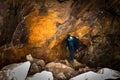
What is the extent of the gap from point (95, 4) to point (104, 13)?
0.39m

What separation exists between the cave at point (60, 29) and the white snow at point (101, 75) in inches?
7.3

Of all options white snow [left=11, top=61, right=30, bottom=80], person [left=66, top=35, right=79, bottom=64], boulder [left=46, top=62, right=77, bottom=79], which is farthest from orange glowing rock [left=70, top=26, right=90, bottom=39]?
white snow [left=11, top=61, right=30, bottom=80]

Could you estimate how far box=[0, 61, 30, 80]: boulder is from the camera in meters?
7.71

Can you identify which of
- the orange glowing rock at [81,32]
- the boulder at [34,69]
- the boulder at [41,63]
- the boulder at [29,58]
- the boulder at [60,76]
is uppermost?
the orange glowing rock at [81,32]

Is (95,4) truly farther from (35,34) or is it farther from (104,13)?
(35,34)

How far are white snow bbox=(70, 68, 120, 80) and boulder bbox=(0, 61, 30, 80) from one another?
4.77 feet

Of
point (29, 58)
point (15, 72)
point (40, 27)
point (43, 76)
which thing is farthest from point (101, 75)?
point (15, 72)

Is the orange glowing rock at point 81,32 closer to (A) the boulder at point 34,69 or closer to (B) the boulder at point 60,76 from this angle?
(B) the boulder at point 60,76

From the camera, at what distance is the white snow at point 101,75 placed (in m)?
7.78

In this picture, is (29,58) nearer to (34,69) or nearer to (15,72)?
(34,69)

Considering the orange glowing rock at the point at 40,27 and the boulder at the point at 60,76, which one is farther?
the orange glowing rock at the point at 40,27

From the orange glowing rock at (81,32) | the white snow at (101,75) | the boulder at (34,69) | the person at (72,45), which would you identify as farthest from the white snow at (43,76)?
the orange glowing rock at (81,32)

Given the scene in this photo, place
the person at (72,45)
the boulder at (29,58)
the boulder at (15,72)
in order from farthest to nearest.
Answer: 1. the person at (72,45)
2. the boulder at (29,58)
3. the boulder at (15,72)

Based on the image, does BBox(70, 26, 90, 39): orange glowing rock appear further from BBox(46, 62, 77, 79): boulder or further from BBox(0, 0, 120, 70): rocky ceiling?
BBox(46, 62, 77, 79): boulder
